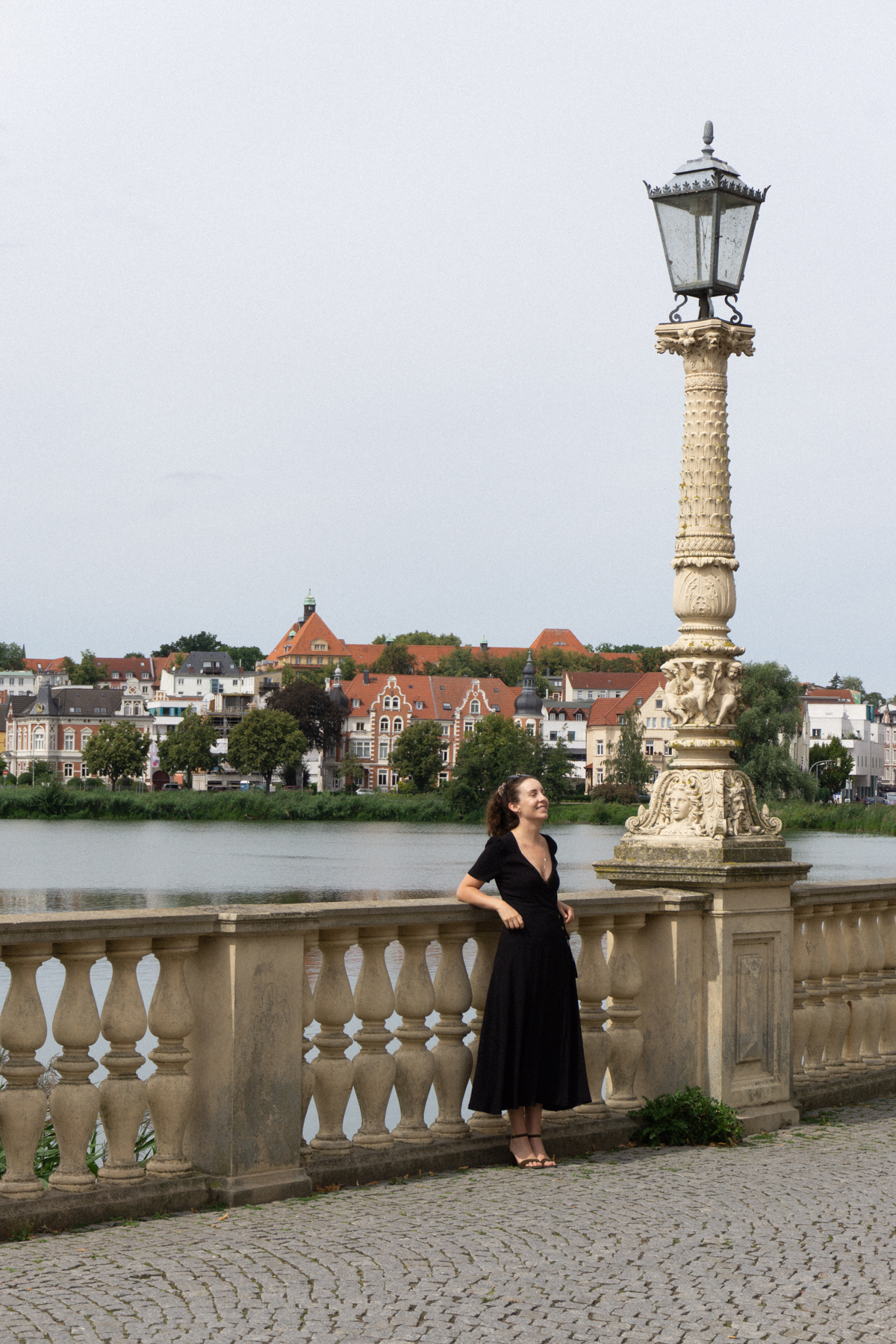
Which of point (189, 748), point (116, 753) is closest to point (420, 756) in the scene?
point (189, 748)

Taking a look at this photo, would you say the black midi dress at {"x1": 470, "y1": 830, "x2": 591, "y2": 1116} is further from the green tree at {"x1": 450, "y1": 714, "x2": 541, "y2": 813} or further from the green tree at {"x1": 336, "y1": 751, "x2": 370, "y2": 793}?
the green tree at {"x1": 336, "y1": 751, "x2": 370, "y2": 793}

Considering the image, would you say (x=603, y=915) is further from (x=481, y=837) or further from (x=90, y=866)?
(x=481, y=837)

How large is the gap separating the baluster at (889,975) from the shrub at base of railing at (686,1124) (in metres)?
1.81

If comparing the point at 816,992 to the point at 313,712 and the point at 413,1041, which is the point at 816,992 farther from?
the point at 313,712

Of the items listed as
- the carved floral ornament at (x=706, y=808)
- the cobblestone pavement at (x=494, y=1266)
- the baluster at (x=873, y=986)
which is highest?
the carved floral ornament at (x=706, y=808)

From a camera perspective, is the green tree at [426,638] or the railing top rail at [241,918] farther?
the green tree at [426,638]

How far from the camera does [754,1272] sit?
15.0 feet

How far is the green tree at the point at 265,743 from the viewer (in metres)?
133

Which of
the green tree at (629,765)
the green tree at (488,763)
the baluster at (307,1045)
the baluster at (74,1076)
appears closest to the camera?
the baluster at (74,1076)

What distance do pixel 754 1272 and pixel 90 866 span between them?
53658mm

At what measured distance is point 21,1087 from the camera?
4.79m

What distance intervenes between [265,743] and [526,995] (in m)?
129

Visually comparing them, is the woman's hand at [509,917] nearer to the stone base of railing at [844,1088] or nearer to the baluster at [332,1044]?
the baluster at [332,1044]

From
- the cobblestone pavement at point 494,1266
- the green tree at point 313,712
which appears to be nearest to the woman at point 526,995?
the cobblestone pavement at point 494,1266
